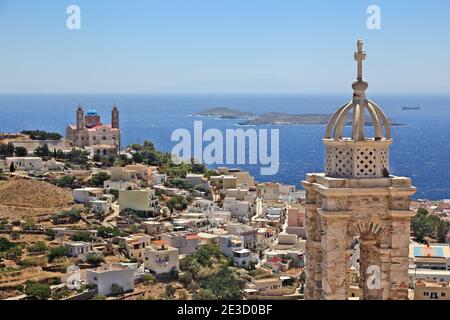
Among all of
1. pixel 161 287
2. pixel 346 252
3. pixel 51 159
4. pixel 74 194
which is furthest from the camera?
pixel 51 159

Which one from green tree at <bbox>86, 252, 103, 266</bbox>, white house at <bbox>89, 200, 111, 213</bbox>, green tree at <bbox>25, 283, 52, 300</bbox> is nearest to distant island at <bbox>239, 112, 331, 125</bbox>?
white house at <bbox>89, 200, 111, 213</bbox>

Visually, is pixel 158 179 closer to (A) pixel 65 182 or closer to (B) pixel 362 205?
(A) pixel 65 182

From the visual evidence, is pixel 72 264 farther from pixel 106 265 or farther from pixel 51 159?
pixel 51 159

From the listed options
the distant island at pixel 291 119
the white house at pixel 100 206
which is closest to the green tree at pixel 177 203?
the white house at pixel 100 206

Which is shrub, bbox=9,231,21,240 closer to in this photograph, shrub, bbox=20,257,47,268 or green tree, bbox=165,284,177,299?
shrub, bbox=20,257,47,268

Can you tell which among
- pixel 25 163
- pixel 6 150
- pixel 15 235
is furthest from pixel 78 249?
pixel 6 150

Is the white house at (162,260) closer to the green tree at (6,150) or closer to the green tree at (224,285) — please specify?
the green tree at (224,285)
